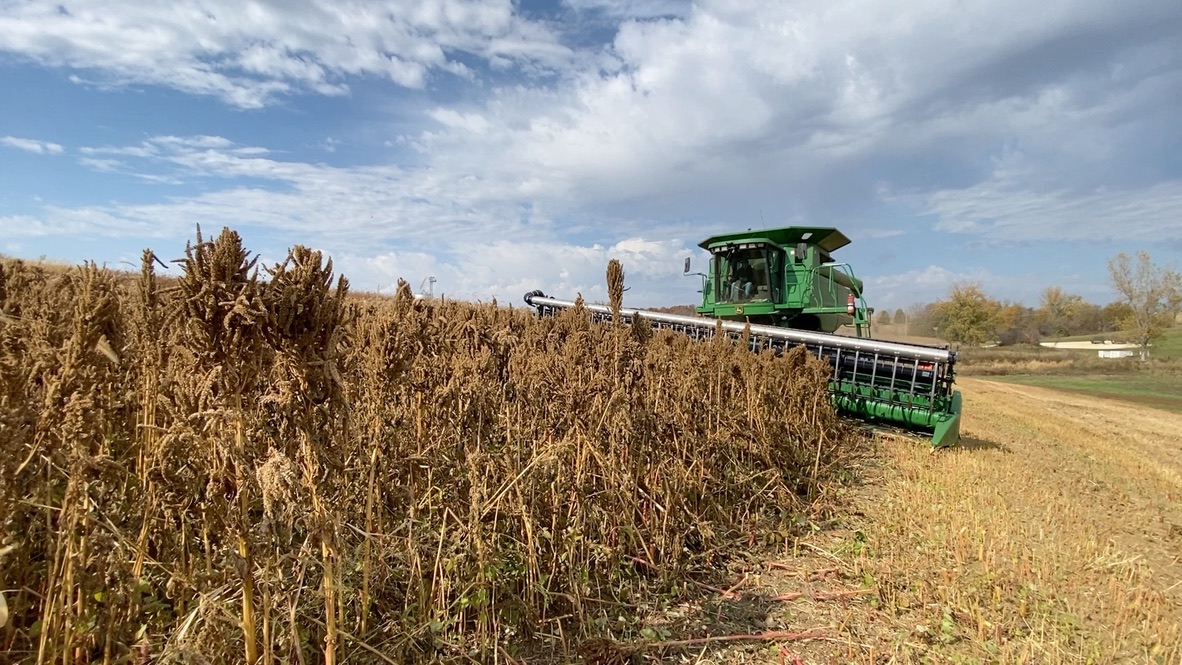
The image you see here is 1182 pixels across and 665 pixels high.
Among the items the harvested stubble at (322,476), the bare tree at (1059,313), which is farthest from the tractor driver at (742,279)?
the bare tree at (1059,313)

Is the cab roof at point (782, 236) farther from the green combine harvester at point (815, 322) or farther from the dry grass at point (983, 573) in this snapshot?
the dry grass at point (983, 573)

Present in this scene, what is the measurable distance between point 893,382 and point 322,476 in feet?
24.8

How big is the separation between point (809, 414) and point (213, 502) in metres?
6.43

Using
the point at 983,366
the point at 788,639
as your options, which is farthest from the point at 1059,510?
the point at 983,366

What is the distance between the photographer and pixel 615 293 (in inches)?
210

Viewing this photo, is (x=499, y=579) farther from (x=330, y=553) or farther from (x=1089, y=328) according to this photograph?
(x=1089, y=328)

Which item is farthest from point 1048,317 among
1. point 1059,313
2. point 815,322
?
point 815,322

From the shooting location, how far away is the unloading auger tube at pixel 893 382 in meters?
7.29

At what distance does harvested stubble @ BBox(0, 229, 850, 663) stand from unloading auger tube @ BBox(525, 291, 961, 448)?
2908 mm

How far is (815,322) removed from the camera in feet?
45.5

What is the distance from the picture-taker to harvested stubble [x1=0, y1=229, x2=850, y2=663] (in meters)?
1.85

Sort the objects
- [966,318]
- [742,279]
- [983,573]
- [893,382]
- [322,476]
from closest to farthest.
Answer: [322,476]
[983,573]
[893,382]
[742,279]
[966,318]

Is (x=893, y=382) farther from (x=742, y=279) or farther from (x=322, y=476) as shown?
(x=322, y=476)

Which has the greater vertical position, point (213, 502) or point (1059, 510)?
point (213, 502)
